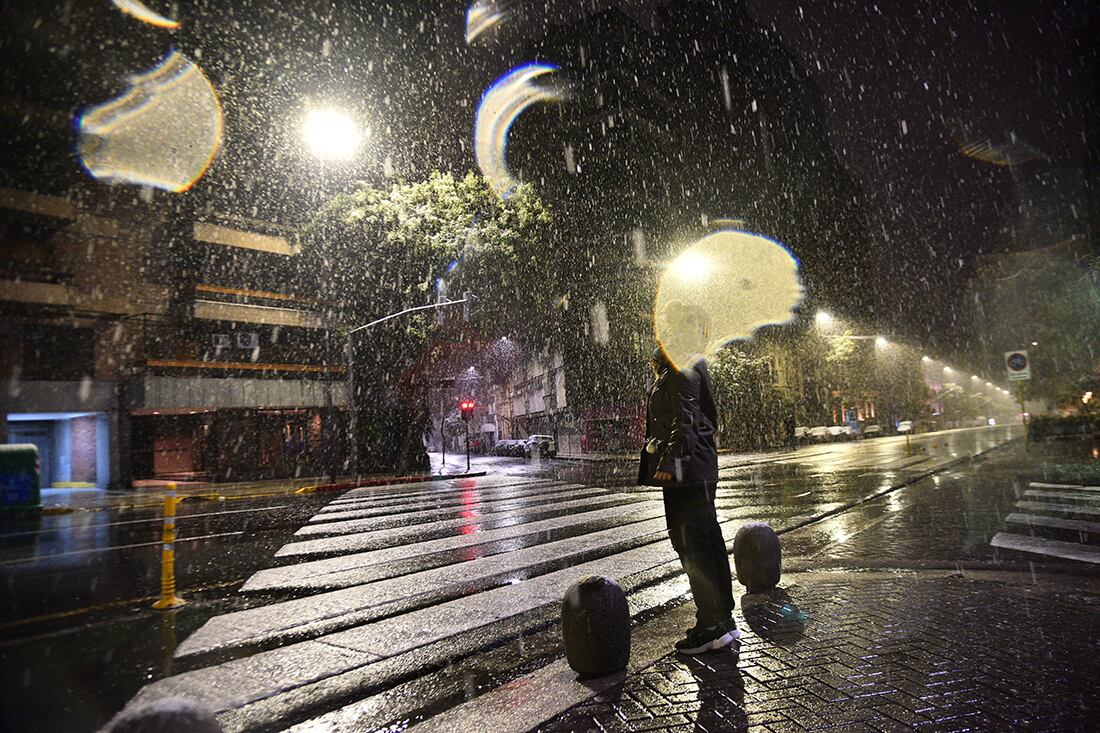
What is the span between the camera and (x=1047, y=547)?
21.5 feet

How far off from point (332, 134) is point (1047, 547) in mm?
24196

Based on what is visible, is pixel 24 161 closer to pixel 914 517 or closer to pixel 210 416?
pixel 210 416

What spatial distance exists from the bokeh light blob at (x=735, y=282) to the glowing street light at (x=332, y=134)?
13.5 m

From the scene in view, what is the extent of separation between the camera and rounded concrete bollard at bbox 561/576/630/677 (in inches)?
139

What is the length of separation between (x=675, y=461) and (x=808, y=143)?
114 metres

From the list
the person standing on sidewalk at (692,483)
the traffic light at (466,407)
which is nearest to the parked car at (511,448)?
the traffic light at (466,407)

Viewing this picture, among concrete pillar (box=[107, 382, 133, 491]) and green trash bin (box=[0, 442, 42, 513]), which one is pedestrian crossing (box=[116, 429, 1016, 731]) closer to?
green trash bin (box=[0, 442, 42, 513])

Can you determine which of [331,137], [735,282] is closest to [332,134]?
[331,137]

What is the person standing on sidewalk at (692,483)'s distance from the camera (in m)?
3.94

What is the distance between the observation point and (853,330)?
90.6 metres

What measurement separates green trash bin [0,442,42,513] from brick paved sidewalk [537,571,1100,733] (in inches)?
588

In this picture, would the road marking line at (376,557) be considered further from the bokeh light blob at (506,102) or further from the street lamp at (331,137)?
the bokeh light blob at (506,102)

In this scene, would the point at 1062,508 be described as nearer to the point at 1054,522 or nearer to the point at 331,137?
the point at 1054,522

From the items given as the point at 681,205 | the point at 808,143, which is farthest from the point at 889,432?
the point at 808,143
